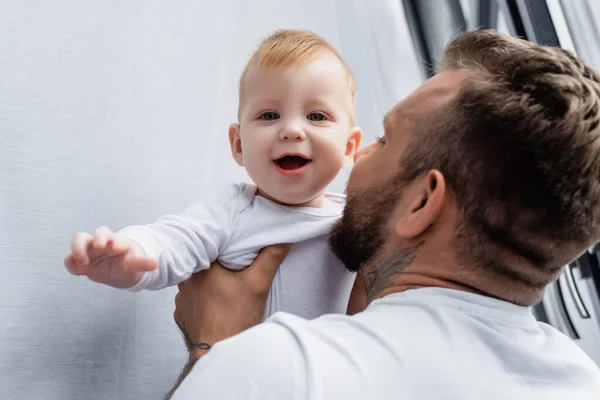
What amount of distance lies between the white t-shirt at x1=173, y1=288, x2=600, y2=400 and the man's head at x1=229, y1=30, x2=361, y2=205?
35 cm

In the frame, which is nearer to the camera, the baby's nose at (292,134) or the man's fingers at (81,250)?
the man's fingers at (81,250)

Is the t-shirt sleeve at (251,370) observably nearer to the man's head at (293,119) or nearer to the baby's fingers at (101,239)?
the baby's fingers at (101,239)

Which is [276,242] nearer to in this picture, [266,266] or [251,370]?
[266,266]

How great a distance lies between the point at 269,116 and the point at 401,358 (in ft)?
1.88

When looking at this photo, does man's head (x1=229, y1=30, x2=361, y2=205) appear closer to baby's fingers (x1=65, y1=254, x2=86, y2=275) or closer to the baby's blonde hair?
the baby's blonde hair

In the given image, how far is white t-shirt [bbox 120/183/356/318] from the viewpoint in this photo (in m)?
1.13

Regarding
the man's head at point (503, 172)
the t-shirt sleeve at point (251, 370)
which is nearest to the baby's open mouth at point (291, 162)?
the man's head at point (503, 172)

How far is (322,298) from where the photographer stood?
115 centimetres

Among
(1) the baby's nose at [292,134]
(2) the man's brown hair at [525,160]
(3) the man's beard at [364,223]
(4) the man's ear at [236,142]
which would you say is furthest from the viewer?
(4) the man's ear at [236,142]

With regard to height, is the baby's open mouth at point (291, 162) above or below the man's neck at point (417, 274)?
above

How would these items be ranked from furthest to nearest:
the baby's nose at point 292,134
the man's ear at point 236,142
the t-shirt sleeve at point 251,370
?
1. the man's ear at point 236,142
2. the baby's nose at point 292,134
3. the t-shirt sleeve at point 251,370

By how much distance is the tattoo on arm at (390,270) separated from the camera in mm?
935

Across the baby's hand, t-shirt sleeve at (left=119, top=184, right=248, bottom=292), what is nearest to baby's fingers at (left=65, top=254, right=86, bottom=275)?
the baby's hand

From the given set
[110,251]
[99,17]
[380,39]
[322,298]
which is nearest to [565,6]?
[380,39]
